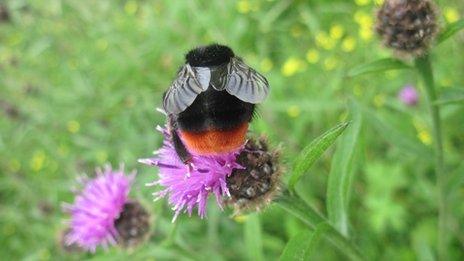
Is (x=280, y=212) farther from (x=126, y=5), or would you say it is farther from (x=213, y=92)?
(x=126, y=5)

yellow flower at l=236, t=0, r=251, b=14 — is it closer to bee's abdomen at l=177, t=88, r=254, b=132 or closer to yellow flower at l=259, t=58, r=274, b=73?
yellow flower at l=259, t=58, r=274, b=73

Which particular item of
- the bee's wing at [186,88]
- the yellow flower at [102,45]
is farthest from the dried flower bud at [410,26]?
the yellow flower at [102,45]

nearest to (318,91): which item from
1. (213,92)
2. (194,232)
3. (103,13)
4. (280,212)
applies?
(280,212)

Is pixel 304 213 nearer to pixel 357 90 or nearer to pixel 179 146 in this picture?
pixel 179 146

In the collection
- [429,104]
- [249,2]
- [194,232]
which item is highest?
[429,104]

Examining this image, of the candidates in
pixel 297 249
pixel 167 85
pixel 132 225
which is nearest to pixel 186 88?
pixel 297 249

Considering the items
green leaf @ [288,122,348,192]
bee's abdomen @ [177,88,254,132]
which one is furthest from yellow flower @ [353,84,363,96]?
bee's abdomen @ [177,88,254,132]
